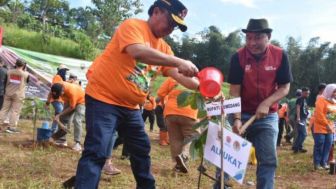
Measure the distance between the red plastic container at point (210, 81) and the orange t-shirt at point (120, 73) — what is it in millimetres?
474

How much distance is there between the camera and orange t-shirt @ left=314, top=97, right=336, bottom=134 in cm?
809

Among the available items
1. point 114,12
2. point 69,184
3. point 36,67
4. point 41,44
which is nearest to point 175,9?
point 69,184

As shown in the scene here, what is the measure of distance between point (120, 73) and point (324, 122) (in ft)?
19.9

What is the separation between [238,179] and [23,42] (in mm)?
15968

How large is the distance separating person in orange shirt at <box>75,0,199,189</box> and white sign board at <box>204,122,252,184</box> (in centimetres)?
41

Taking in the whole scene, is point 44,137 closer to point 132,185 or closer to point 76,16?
point 132,185

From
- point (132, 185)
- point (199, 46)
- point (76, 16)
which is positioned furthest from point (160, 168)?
point (76, 16)

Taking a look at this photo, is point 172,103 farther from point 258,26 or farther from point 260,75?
point 258,26

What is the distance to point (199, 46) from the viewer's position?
158 feet

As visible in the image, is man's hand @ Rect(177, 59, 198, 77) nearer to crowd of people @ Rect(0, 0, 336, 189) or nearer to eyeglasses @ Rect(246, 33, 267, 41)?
crowd of people @ Rect(0, 0, 336, 189)

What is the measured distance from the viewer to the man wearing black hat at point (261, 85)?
3.65 m

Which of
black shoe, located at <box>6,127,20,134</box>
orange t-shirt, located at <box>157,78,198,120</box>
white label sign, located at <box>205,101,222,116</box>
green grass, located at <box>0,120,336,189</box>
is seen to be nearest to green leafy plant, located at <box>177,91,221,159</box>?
white label sign, located at <box>205,101,222,116</box>

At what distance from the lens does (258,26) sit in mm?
3646

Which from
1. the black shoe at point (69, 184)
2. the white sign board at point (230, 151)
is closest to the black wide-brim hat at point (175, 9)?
the white sign board at point (230, 151)
